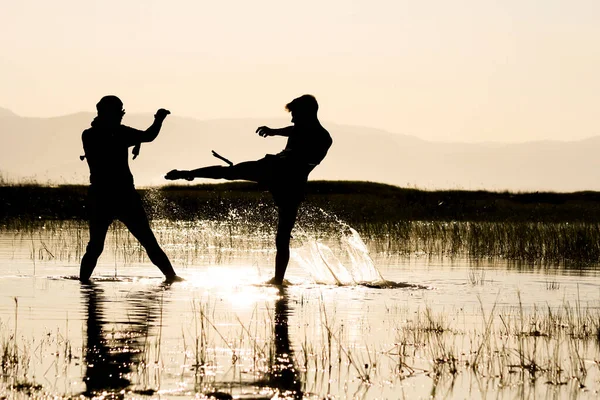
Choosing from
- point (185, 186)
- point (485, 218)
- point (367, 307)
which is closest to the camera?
point (367, 307)

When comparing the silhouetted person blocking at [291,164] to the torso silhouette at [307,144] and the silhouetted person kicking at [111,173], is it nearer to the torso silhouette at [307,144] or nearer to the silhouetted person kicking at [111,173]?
the torso silhouette at [307,144]

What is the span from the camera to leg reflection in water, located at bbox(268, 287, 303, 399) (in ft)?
27.4

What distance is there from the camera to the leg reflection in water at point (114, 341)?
27.8 feet

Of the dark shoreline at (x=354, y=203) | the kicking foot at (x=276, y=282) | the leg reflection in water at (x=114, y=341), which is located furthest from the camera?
the dark shoreline at (x=354, y=203)

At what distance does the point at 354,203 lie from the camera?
156 ft

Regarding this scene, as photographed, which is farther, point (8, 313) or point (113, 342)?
point (8, 313)

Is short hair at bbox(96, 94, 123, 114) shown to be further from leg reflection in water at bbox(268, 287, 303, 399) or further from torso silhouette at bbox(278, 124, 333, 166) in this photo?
leg reflection in water at bbox(268, 287, 303, 399)

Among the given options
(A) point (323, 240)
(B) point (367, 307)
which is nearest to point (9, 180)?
(A) point (323, 240)

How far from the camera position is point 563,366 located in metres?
9.67

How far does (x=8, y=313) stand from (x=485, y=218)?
33.7m

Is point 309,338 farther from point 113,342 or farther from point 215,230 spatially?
point 215,230

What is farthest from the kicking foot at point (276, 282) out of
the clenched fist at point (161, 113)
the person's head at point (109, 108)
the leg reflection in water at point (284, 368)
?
the leg reflection in water at point (284, 368)

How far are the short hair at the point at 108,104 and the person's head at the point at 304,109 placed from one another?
2.23m

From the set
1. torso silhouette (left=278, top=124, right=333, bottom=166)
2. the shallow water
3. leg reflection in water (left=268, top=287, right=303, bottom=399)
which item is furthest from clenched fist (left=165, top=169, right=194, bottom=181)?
leg reflection in water (left=268, top=287, right=303, bottom=399)
